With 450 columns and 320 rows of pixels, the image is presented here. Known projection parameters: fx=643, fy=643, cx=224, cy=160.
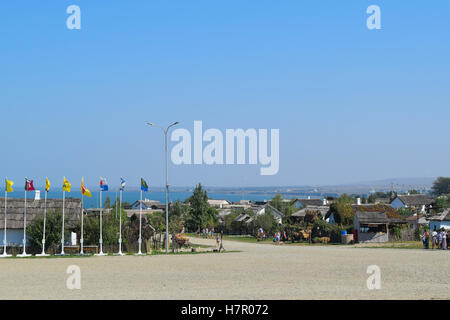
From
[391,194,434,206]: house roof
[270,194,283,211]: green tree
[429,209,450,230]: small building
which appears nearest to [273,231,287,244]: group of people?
[429,209,450,230]: small building

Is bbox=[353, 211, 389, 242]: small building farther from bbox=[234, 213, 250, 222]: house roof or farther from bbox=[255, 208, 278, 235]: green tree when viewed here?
bbox=[234, 213, 250, 222]: house roof

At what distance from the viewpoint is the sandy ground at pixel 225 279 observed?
1844 centimetres

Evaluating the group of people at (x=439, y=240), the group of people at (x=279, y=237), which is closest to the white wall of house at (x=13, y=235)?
the group of people at (x=279, y=237)

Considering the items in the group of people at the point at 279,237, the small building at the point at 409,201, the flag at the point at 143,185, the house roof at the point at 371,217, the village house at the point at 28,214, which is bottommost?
the group of people at the point at 279,237

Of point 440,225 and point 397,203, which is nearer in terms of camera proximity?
point 440,225

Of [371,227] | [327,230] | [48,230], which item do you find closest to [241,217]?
[327,230]

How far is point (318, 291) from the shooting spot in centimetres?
1916

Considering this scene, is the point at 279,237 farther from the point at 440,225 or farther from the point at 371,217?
the point at 440,225

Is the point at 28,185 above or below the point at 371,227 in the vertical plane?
above

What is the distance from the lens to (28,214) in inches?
1631

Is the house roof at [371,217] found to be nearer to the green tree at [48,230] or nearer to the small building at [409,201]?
the green tree at [48,230]

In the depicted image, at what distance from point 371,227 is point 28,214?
30292mm

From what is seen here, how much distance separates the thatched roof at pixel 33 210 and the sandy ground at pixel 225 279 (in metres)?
7.48
